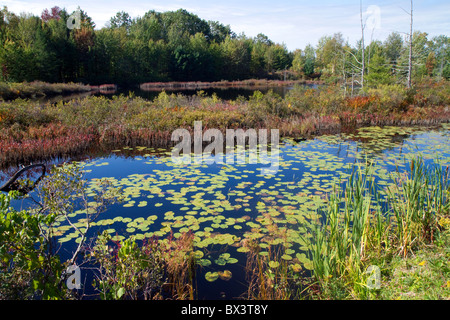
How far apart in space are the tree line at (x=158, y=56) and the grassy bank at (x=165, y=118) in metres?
6.94

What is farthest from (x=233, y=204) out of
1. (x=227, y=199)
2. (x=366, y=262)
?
(x=366, y=262)

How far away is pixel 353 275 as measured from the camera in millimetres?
2955

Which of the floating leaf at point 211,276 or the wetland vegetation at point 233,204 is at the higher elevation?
the wetland vegetation at point 233,204

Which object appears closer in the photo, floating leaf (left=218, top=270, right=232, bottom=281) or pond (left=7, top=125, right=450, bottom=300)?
floating leaf (left=218, top=270, right=232, bottom=281)

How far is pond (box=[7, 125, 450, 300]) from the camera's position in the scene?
383cm

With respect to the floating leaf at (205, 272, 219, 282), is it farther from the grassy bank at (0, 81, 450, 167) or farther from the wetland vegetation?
the grassy bank at (0, 81, 450, 167)

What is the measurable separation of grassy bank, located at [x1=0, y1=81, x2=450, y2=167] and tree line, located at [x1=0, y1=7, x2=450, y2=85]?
694 cm

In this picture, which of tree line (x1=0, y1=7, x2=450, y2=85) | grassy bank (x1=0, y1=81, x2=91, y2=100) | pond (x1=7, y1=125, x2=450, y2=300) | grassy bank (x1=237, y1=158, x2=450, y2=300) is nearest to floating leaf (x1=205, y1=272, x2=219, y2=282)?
pond (x1=7, y1=125, x2=450, y2=300)

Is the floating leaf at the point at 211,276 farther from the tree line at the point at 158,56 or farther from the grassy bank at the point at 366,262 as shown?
the tree line at the point at 158,56

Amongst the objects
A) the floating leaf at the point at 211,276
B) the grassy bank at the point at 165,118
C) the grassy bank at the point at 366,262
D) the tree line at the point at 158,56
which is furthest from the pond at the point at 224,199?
the tree line at the point at 158,56

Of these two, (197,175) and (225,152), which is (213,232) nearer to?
(197,175)

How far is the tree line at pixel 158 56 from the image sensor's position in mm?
32469

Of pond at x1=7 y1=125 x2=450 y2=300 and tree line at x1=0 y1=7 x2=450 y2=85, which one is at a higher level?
tree line at x1=0 y1=7 x2=450 y2=85
